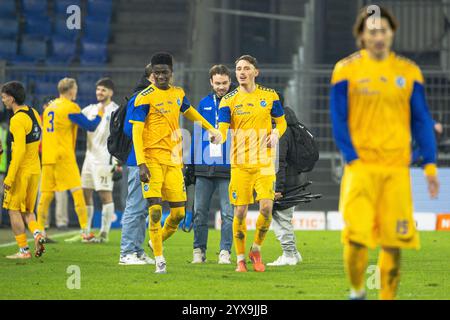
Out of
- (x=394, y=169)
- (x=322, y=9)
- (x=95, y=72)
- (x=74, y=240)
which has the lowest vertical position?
(x=74, y=240)

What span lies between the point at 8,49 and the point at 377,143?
21.0 m

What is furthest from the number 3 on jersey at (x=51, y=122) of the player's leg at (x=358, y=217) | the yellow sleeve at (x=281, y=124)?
the player's leg at (x=358, y=217)

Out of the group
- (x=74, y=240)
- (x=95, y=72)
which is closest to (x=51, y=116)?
(x=74, y=240)

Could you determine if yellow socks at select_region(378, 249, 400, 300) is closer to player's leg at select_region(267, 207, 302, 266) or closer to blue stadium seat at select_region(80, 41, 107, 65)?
player's leg at select_region(267, 207, 302, 266)

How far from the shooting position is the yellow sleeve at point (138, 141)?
12.1 m

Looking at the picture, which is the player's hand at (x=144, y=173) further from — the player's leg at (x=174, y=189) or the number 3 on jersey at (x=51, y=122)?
the number 3 on jersey at (x=51, y=122)

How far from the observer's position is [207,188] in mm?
14367

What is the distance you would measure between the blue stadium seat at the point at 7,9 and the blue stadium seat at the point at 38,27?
1.52 feet

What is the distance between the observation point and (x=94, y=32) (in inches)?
1133

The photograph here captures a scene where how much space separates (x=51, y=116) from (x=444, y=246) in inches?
244

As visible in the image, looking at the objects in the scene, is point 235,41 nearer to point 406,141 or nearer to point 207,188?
point 207,188

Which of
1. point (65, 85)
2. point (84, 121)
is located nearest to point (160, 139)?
point (84, 121)

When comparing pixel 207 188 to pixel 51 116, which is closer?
pixel 207 188
